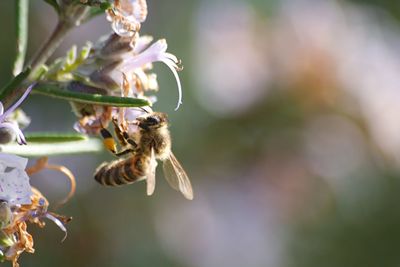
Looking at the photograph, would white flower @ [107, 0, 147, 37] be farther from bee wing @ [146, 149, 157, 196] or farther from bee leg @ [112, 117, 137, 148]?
bee wing @ [146, 149, 157, 196]

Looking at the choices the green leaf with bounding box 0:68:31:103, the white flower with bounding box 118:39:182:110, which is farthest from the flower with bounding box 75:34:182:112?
the green leaf with bounding box 0:68:31:103

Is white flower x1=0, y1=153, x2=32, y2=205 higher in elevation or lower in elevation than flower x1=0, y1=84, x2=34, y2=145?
lower

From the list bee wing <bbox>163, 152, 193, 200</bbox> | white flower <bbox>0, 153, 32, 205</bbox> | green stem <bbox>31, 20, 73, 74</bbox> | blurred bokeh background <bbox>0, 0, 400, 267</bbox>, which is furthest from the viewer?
blurred bokeh background <bbox>0, 0, 400, 267</bbox>

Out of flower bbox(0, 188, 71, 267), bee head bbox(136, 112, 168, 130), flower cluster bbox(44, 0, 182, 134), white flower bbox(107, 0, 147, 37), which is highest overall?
white flower bbox(107, 0, 147, 37)

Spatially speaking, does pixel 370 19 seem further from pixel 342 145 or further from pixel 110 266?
pixel 110 266

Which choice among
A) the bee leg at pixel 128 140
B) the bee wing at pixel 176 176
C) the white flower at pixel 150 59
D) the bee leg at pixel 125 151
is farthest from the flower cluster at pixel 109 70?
the bee wing at pixel 176 176

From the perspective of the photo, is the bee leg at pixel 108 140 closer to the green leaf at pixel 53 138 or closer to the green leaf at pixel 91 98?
the green leaf at pixel 53 138

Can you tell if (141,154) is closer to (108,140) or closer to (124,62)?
(108,140)
